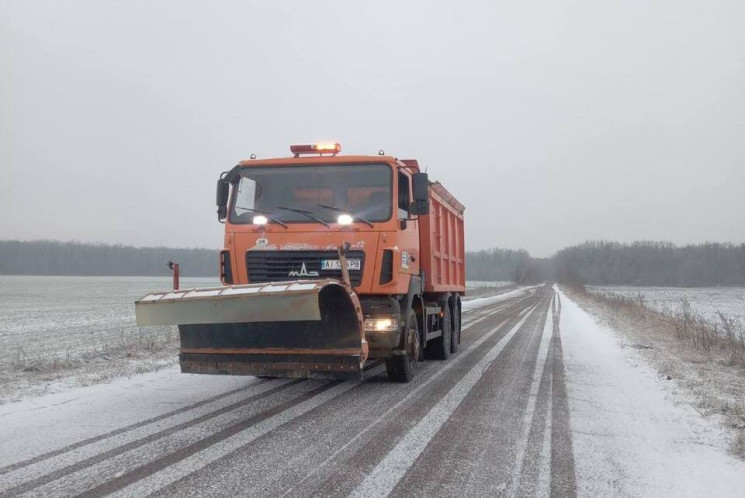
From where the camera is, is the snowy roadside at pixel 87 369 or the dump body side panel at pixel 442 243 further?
the dump body side panel at pixel 442 243

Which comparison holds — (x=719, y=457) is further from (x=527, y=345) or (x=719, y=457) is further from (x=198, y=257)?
(x=198, y=257)

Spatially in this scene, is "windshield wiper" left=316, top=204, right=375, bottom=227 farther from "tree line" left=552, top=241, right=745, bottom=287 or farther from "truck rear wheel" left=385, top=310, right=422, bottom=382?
"tree line" left=552, top=241, right=745, bottom=287

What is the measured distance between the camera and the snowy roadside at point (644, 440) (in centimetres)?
406

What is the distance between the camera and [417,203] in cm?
764

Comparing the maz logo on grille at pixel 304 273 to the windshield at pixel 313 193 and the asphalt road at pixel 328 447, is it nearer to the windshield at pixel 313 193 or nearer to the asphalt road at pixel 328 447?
the windshield at pixel 313 193

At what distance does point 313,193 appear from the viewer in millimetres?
7664

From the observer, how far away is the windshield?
7.47 metres

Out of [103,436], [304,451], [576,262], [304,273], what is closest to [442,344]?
[304,273]

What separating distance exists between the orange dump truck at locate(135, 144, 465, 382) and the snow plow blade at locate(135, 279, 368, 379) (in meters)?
0.01

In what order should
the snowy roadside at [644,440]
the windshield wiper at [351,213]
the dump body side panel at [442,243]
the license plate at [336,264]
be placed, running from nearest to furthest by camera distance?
the snowy roadside at [644,440] → the license plate at [336,264] → the windshield wiper at [351,213] → the dump body side panel at [442,243]

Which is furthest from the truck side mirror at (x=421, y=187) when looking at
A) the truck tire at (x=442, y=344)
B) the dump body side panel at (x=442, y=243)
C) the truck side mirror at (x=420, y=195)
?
the truck tire at (x=442, y=344)

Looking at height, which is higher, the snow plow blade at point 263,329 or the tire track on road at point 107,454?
the snow plow blade at point 263,329

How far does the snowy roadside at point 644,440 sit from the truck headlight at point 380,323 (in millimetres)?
2300

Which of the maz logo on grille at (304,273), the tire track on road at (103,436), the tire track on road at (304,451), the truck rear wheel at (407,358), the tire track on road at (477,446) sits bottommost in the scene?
the tire track on road at (477,446)
